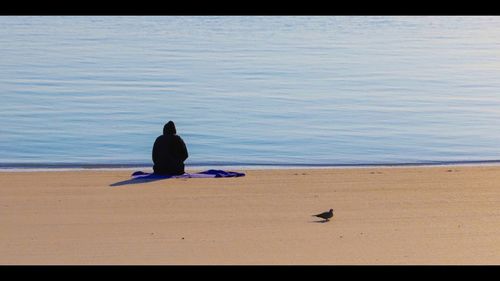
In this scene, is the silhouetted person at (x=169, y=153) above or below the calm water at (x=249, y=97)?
below

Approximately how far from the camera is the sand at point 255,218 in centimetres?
1032

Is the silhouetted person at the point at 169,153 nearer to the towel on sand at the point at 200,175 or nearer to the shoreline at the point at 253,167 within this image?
the towel on sand at the point at 200,175

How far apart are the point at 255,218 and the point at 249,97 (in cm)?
1536

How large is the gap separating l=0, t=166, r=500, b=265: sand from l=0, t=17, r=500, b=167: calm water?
119 inches

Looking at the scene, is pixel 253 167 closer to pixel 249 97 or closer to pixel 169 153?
pixel 169 153

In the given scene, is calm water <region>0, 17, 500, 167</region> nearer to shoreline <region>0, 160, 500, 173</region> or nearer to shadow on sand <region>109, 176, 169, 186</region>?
shoreline <region>0, 160, 500, 173</region>

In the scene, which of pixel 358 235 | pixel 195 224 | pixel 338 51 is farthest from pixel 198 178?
pixel 338 51

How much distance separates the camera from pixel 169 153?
1552 cm

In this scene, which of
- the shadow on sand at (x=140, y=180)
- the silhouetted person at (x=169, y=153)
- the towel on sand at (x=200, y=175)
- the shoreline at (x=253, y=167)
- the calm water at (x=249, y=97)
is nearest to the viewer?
the shadow on sand at (x=140, y=180)

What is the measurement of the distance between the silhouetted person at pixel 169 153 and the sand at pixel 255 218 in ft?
1.26

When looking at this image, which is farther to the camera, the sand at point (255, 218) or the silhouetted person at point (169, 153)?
the silhouetted person at point (169, 153)

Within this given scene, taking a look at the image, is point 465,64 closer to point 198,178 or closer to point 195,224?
point 198,178

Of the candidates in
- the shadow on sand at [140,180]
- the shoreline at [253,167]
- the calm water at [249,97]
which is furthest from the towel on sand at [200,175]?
the calm water at [249,97]

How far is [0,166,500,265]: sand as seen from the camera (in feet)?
33.9
